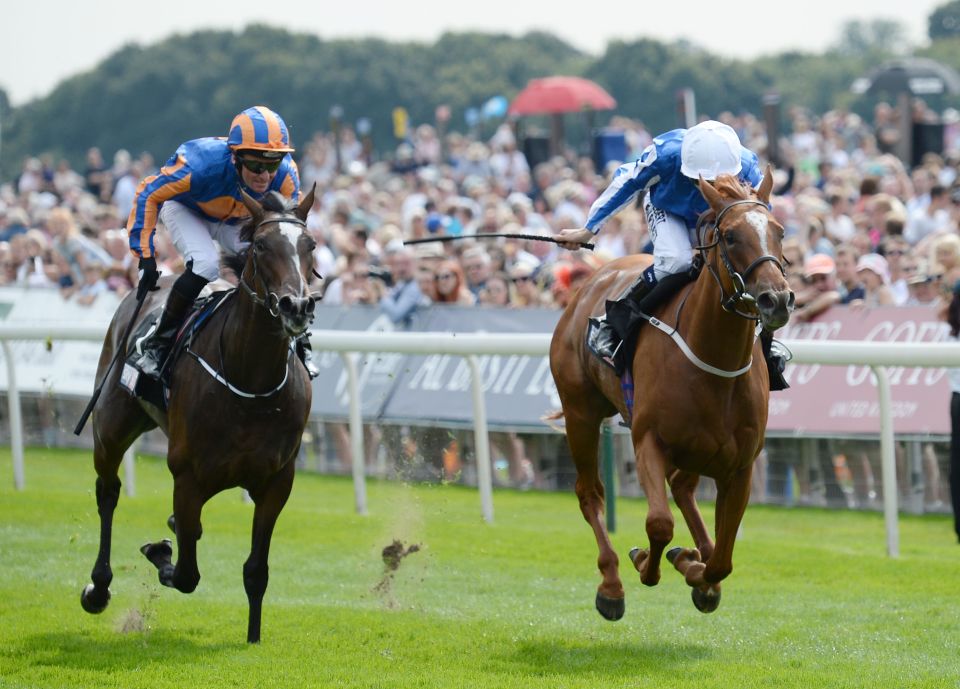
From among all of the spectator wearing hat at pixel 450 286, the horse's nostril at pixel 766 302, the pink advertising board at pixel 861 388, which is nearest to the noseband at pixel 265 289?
the horse's nostril at pixel 766 302

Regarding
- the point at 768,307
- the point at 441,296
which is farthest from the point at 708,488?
the point at 768,307

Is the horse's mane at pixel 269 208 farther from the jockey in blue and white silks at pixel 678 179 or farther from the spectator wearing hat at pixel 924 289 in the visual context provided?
the spectator wearing hat at pixel 924 289

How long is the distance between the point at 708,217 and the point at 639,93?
130 feet

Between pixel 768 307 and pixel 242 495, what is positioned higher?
pixel 768 307

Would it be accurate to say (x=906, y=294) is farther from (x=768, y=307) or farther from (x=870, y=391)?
(x=768, y=307)

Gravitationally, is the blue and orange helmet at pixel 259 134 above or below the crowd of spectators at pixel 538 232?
above

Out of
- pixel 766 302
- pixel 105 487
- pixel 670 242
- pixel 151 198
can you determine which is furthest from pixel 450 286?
pixel 766 302

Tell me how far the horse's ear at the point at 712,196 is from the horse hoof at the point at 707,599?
5.15ft

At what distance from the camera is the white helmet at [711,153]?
6387 millimetres

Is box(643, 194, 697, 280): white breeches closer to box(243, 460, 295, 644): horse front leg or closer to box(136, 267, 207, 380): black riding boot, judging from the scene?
box(243, 460, 295, 644): horse front leg

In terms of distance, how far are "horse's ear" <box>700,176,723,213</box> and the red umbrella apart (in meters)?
14.9

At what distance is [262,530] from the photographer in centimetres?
685

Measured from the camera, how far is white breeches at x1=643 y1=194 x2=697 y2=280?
6.54 meters

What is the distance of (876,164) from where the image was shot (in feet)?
49.3
